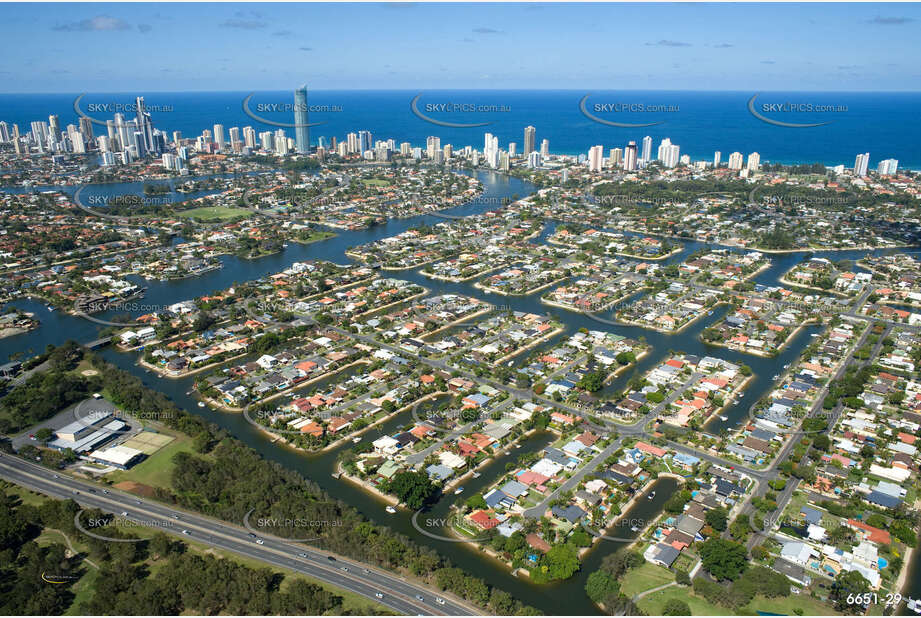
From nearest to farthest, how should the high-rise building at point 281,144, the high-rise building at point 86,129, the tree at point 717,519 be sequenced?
the tree at point 717,519 < the high-rise building at point 281,144 < the high-rise building at point 86,129

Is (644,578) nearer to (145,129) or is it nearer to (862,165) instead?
(862,165)

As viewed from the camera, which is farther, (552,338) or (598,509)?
(552,338)

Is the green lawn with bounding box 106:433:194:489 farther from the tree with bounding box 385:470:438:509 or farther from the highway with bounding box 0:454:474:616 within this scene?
the tree with bounding box 385:470:438:509

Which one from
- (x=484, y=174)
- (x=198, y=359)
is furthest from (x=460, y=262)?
(x=484, y=174)

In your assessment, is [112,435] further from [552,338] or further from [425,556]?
[552,338]

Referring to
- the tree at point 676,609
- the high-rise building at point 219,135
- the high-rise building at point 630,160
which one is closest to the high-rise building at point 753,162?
the high-rise building at point 630,160

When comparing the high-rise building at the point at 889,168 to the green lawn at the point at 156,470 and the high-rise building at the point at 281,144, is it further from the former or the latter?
the high-rise building at the point at 281,144

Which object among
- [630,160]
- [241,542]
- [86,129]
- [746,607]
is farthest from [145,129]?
[746,607]
